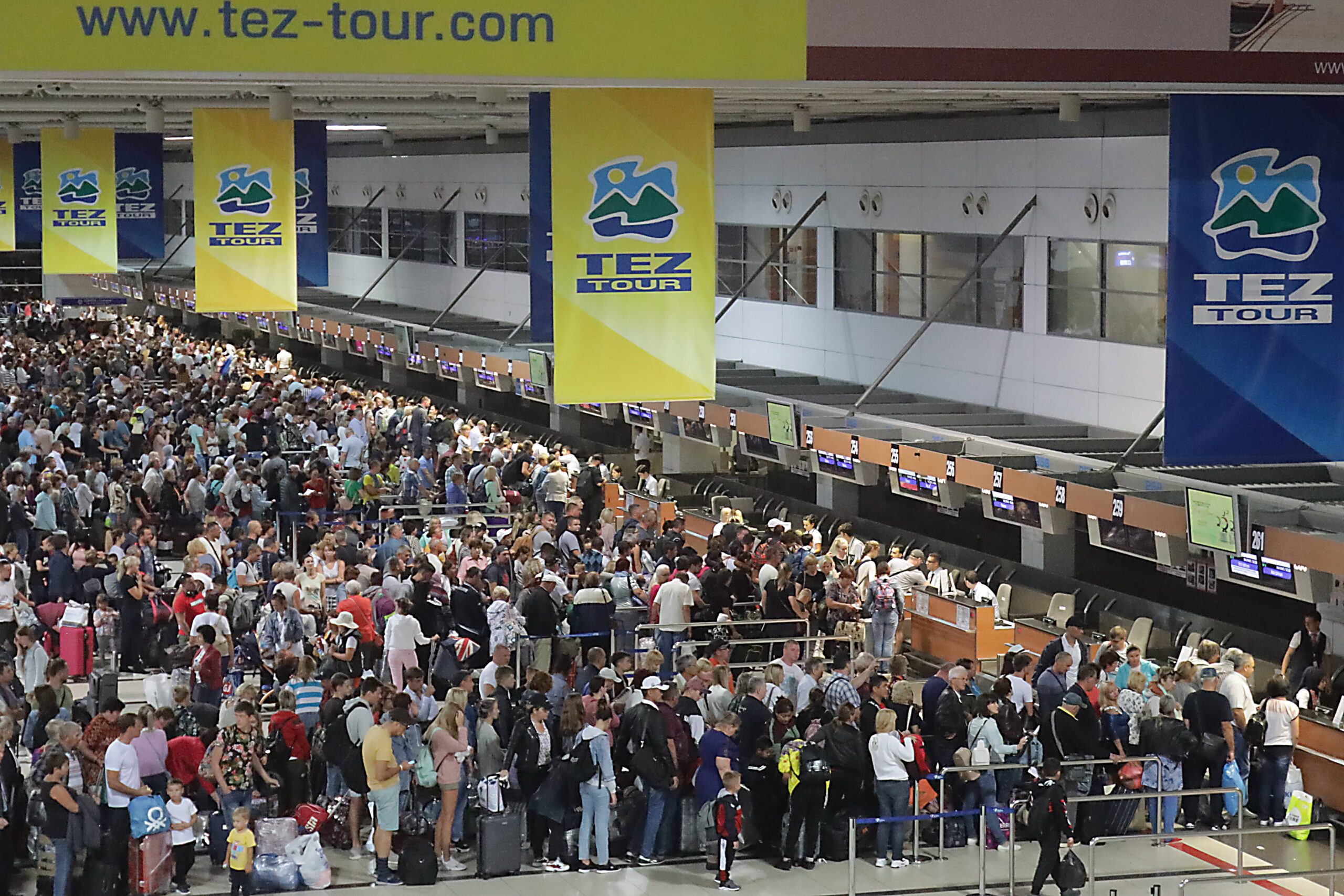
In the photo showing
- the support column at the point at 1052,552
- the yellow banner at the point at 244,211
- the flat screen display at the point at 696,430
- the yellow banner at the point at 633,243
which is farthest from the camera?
Answer: the flat screen display at the point at 696,430

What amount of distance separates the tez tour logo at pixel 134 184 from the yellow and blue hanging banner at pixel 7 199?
3.63 meters

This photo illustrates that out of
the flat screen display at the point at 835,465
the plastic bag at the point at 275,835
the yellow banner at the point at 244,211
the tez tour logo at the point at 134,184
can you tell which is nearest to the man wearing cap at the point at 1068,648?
the flat screen display at the point at 835,465

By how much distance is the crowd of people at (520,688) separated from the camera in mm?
11953

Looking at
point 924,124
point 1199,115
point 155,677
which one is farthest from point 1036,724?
point 924,124

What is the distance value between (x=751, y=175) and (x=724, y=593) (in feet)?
29.6

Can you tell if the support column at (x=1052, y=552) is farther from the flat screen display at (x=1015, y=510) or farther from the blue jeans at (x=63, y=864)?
the blue jeans at (x=63, y=864)

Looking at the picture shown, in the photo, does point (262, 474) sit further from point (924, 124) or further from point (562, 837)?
point (562, 837)

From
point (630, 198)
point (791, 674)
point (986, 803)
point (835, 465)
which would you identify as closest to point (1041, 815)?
point (986, 803)

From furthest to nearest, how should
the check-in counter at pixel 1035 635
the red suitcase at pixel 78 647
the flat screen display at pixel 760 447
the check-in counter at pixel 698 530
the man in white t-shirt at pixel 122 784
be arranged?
1. the check-in counter at pixel 698 530
2. the flat screen display at pixel 760 447
3. the check-in counter at pixel 1035 635
4. the red suitcase at pixel 78 647
5. the man in white t-shirt at pixel 122 784

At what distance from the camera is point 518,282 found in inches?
1283

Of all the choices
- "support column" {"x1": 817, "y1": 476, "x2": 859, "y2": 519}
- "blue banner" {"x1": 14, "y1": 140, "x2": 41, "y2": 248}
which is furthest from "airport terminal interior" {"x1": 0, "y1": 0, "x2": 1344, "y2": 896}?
"blue banner" {"x1": 14, "y1": 140, "x2": 41, "y2": 248}

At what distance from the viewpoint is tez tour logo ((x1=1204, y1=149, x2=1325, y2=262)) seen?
8656 millimetres

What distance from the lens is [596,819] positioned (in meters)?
12.3

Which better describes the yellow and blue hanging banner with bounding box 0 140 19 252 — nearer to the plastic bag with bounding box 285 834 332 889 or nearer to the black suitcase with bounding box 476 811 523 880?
the plastic bag with bounding box 285 834 332 889
